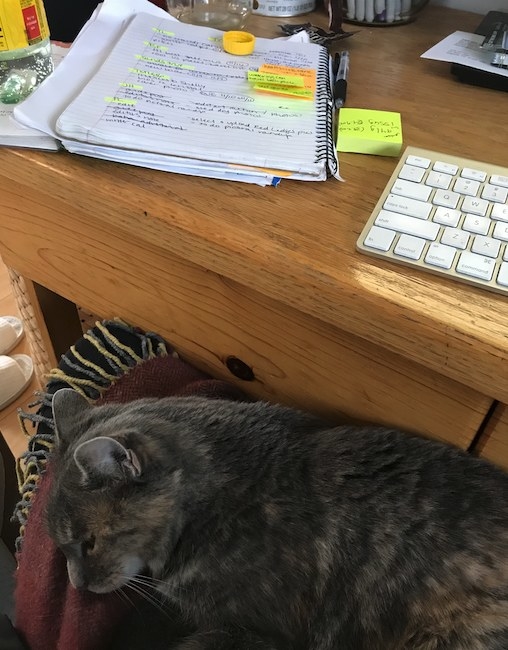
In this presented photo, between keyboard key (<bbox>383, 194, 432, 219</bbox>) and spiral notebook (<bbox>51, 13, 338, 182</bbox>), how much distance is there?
86 millimetres

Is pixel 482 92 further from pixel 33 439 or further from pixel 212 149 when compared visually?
pixel 33 439

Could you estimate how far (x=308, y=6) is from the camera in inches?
39.6

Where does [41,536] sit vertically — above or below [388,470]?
below

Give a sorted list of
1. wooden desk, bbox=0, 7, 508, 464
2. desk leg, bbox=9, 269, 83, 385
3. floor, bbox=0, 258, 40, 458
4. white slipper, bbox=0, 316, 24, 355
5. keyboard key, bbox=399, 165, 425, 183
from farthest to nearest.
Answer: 1. white slipper, bbox=0, 316, 24, 355
2. floor, bbox=0, 258, 40, 458
3. desk leg, bbox=9, 269, 83, 385
4. keyboard key, bbox=399, 165, 425, 183
5. wooden desk, bbox=0, 7, 508, 464

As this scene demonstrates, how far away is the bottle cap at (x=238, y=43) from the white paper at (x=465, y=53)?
249mm

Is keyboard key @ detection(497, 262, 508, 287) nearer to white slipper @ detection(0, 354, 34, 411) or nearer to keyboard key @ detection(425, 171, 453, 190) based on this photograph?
keyboard key @ detection(425, 171, 453, 190)

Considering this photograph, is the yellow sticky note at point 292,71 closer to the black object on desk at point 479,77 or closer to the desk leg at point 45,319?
the black object on desk at point 479,77

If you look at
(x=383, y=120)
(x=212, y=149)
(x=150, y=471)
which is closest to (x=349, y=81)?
(x=383, y=120)

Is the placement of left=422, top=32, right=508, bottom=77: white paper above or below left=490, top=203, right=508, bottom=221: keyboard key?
above

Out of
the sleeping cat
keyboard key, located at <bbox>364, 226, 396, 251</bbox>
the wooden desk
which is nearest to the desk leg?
the wooden desk

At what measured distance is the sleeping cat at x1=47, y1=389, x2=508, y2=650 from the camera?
1.71ft

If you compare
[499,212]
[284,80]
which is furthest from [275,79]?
[499,212]

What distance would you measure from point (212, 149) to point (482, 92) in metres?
0.42

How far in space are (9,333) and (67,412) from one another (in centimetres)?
87
